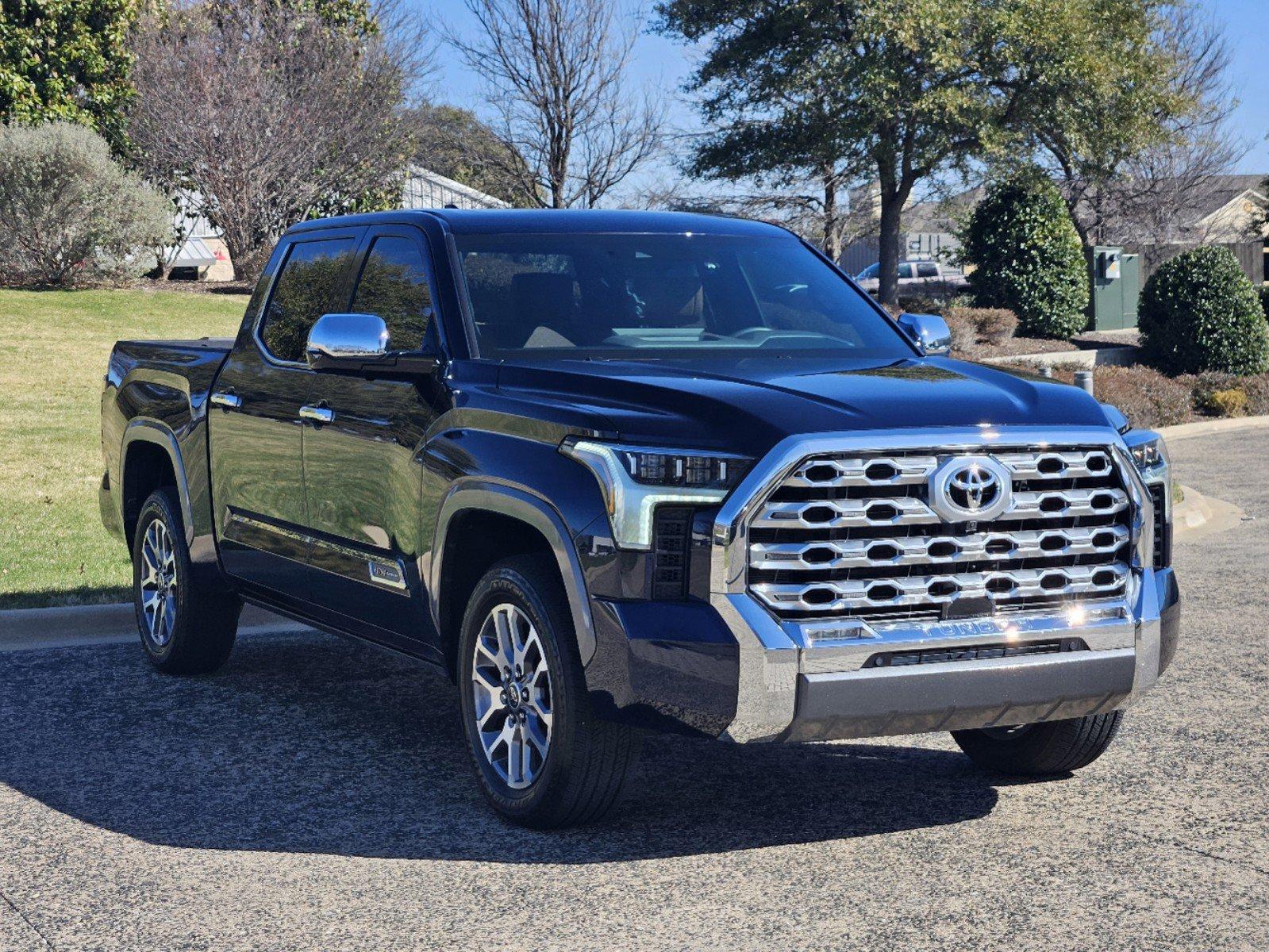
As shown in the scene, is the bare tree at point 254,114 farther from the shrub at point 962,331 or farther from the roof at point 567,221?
the roof at point 567,221

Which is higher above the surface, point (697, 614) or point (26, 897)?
point (697, 614)

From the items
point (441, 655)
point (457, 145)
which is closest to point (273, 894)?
point (441, 655)

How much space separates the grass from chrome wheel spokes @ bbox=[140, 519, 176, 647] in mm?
1307

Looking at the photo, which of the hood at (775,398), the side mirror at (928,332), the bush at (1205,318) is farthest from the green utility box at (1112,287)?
the hood at (775,398)

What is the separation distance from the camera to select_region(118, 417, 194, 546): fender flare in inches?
294

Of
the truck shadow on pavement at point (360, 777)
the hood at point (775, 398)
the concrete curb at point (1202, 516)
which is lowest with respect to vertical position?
the concrete curb at point (1202, 516)

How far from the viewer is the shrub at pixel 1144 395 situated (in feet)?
70.7

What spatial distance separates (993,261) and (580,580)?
27.3 meters

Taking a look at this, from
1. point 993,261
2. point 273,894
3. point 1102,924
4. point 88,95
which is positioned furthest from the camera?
point 88,95

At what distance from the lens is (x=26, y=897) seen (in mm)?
4730

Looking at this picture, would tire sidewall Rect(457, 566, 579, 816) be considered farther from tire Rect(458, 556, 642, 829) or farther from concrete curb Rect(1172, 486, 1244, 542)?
concrete curb Rect(1172, 486, 1244, 542)

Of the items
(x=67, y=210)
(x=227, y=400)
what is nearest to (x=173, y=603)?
(x=227, y=400)

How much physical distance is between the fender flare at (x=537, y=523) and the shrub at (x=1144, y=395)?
16.3 meters

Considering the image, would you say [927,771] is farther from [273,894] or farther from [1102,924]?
[273,894]
